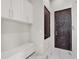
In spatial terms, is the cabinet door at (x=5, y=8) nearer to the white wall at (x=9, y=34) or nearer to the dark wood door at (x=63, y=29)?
the white wall at (x=9, y=34)

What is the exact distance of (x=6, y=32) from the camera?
1935 mm

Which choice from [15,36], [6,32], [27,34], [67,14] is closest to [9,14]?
[6,32]

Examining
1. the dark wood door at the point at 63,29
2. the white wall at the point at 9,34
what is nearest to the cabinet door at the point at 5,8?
the white wall at the point at 9,34

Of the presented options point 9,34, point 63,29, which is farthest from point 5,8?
point 63,29

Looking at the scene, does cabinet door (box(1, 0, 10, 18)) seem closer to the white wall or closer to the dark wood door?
the white wall

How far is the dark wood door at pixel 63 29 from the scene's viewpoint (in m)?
4.52

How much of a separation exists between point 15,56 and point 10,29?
0.71m

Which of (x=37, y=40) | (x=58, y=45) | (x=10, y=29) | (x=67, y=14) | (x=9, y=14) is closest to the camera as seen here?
(x=9, y=14)

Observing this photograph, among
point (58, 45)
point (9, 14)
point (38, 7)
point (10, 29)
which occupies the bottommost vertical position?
point (58, 45)

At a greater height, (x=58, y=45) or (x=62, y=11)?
(x=62, y=11)

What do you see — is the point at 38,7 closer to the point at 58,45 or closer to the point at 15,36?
the point at 15,36

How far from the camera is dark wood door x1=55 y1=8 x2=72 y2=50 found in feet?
Answer: 14.8

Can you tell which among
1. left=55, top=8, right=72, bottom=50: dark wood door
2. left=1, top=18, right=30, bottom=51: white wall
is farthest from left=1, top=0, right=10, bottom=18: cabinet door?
left=55, top=8, right=72, bottom=50: dark wood door

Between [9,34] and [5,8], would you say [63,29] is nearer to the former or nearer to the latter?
[9,34]
